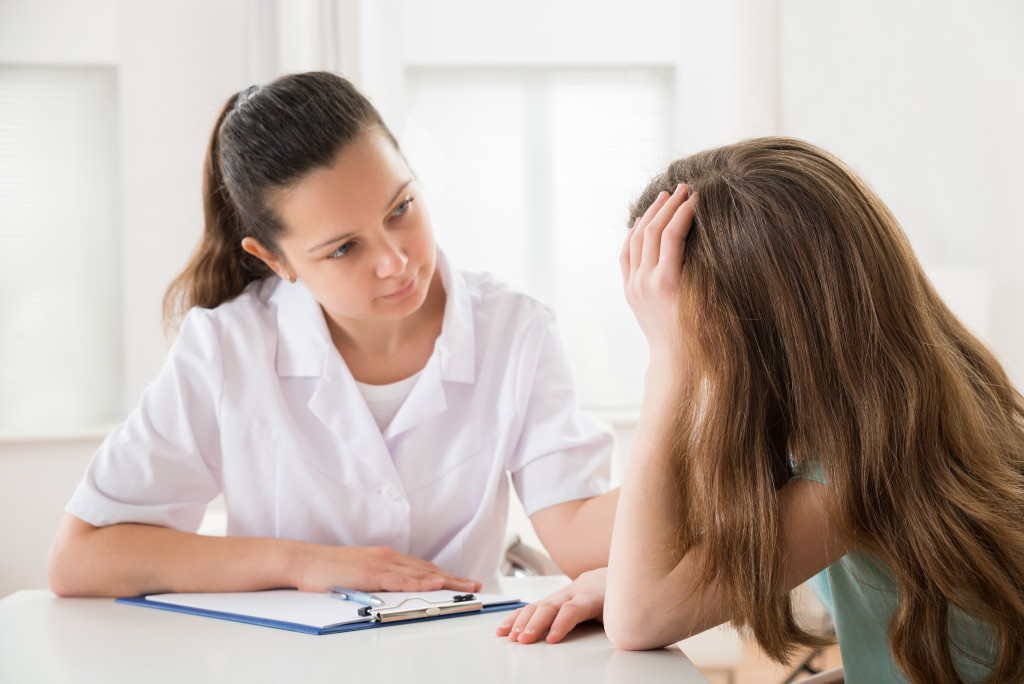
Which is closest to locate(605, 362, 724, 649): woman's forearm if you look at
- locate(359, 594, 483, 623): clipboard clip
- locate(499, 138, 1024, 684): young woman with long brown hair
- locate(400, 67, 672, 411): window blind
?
locate(499, 138, 1024, 684): young woman with long brown hair

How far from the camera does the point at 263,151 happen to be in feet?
4.06

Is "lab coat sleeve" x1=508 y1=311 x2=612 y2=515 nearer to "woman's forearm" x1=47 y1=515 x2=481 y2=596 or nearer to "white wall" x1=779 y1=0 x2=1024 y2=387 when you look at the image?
"woman's forearm" x1=47 y1=515 x2=481 y2=596

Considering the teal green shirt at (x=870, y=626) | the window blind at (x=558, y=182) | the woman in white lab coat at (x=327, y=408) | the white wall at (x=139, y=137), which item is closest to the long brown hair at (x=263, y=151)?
the woman in white lab coat at (x=327, y=408)

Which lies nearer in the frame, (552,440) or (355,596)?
(355,596)

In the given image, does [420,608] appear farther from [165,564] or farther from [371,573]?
[165,564]

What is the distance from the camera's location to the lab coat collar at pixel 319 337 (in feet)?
4.34

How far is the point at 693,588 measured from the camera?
862mm

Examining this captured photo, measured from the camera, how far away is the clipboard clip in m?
0.98

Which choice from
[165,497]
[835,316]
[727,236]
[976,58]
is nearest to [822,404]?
[835,316]

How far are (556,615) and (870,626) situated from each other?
366mm

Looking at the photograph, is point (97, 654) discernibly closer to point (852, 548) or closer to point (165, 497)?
point (165, 497)

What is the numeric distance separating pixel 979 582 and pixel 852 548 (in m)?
0.12

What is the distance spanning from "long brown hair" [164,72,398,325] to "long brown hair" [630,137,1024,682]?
1.89 feet

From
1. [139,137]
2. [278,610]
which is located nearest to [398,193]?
[278,610]
